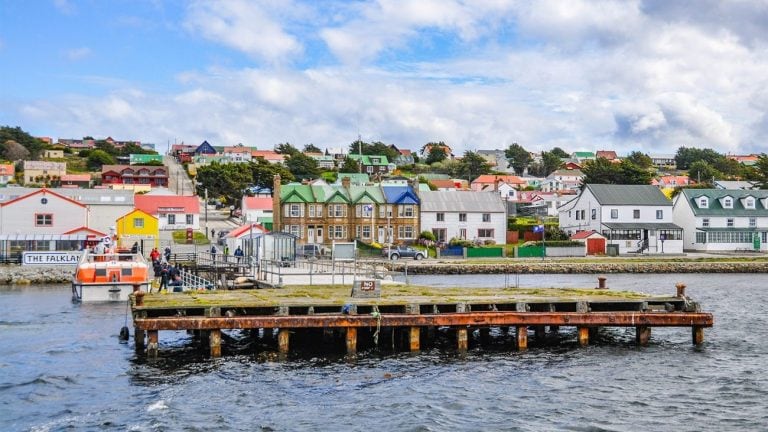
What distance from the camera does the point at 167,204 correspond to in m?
106

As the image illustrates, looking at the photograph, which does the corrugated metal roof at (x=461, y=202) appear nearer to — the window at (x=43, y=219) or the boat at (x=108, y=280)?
the window at (x=43, y=219)

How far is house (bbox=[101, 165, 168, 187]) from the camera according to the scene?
15250cm

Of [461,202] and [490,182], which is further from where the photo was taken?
[490,182]

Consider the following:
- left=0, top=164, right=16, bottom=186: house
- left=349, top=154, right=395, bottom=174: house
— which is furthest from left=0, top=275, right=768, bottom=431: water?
left=349, top=154, right=395, bottom=174: house

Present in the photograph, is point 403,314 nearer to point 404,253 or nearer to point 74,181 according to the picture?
point 404,253

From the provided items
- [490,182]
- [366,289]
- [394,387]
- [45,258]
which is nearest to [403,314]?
[366,289]

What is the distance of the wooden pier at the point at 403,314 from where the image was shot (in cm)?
2967

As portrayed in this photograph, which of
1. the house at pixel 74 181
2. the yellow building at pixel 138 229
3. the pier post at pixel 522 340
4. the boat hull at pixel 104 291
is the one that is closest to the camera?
the pier post at pixel 522 340

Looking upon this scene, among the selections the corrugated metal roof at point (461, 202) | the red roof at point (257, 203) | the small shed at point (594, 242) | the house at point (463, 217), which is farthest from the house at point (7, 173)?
the small shed at point (594, 242)

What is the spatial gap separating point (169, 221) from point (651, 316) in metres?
83.1

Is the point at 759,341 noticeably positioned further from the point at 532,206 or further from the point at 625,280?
the point at 532,206

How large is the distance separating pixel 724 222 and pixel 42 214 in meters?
77.0

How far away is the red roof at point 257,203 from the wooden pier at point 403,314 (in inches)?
3022

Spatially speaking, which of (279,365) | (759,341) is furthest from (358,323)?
(759,341)
